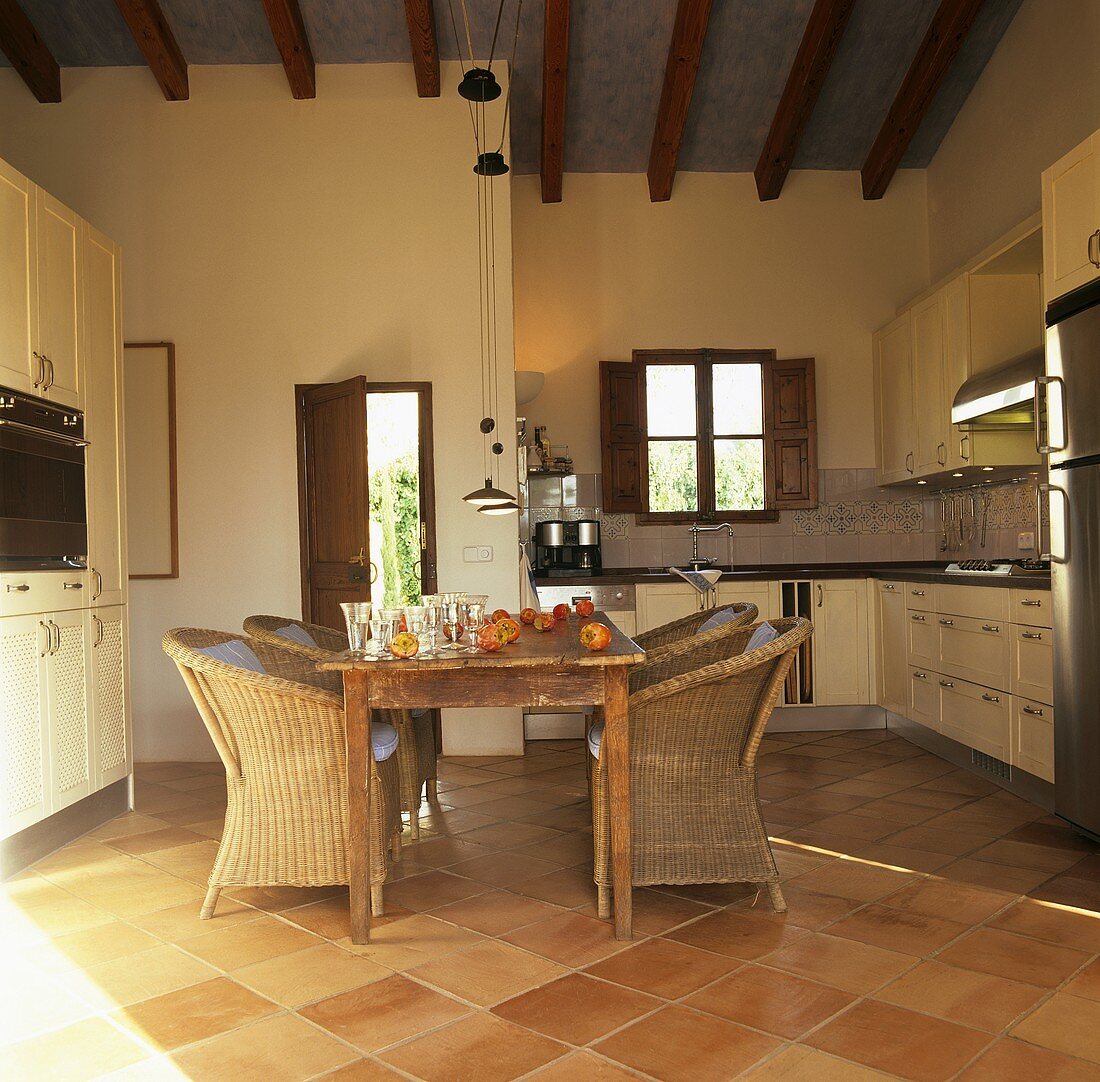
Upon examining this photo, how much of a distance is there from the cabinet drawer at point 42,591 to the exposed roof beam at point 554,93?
3.63 meters

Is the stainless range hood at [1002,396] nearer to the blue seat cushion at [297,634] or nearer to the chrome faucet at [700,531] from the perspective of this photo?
the chrome faucet at [700,531]

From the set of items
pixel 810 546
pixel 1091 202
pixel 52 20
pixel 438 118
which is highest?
pixel 52 20

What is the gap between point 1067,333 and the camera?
12.3ft

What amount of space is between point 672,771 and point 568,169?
493 cm

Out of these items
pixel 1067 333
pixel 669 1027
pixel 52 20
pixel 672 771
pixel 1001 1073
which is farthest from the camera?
pixel 52 20

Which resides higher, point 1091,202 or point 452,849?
point 1091,202

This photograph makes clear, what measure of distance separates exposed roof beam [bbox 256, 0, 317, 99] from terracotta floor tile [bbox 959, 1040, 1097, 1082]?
17.2 feet

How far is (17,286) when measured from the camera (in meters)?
3.70

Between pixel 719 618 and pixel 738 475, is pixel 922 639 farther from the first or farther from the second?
pixel 719 618

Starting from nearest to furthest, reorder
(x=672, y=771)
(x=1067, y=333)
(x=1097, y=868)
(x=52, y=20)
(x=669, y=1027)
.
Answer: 1. (x=669, y=1027)
2. (x=672, y=771)
3. (x=1097, y=868)
4. (x=1067, y=333)
5. (x=52, y=20)

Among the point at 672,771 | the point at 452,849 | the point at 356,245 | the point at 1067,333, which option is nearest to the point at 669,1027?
the point at 672,771

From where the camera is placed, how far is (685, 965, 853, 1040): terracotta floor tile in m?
2.31

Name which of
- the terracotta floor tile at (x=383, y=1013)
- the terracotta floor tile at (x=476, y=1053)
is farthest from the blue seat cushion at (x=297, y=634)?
the terracotta floor tile at (x=476, y=1053)

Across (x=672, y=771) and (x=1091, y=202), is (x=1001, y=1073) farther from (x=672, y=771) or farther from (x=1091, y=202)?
(x=1091, y=202)
